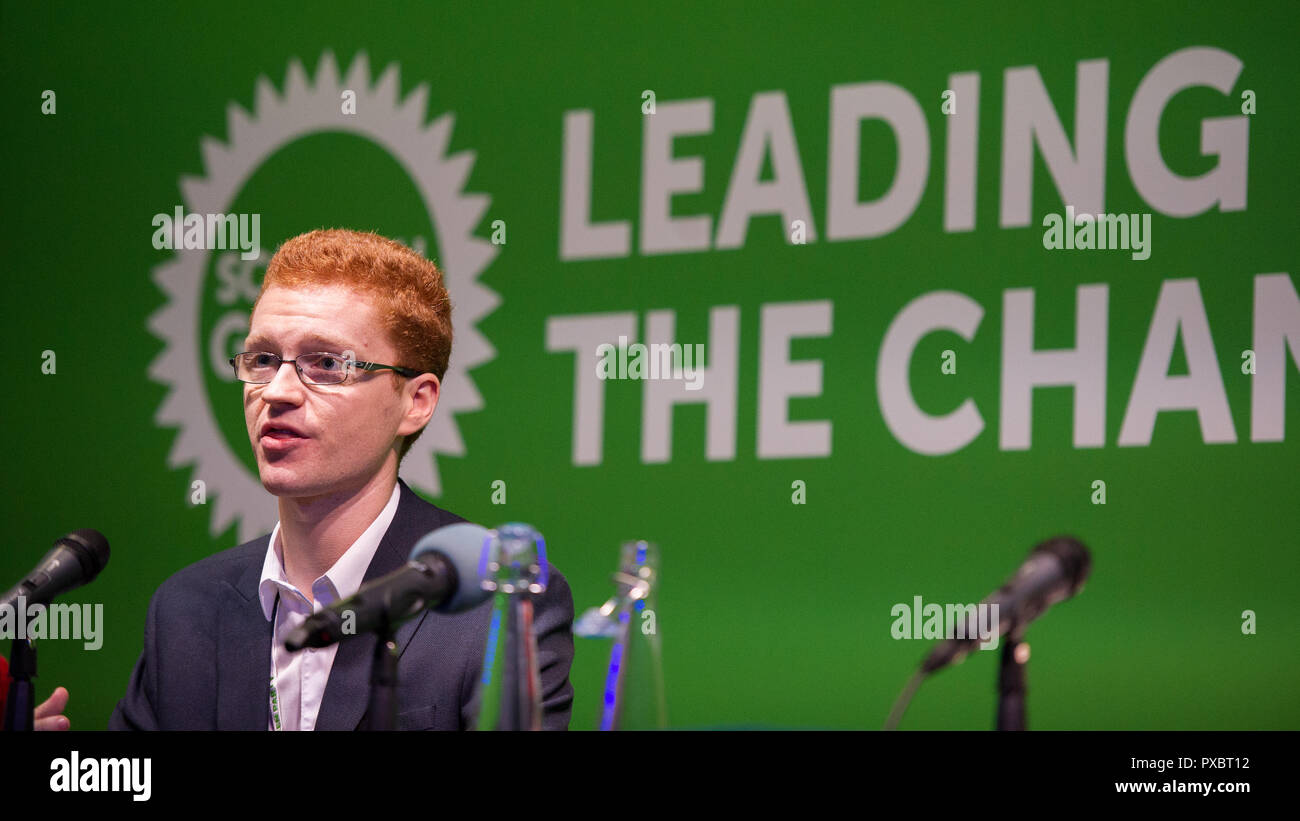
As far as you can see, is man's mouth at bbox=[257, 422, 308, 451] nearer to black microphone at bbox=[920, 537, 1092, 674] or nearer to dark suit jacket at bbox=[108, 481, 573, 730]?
dark suit jacket at bbox=[108, 481, 573, 730]

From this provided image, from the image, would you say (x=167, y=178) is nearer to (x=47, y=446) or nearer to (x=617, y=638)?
(x=47, y=446)

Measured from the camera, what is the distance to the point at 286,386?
265 centimetres

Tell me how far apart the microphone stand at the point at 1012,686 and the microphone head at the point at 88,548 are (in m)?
1.38

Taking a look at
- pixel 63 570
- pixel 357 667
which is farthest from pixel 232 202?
pixel 63 570

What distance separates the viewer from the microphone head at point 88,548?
2.33 meters

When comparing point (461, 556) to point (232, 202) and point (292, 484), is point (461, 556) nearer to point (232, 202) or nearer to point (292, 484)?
point (292, 484)

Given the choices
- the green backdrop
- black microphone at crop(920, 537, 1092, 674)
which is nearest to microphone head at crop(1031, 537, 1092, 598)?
black microphone at crop(920, 537, 1092, 674)

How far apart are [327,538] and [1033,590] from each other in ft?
4.68

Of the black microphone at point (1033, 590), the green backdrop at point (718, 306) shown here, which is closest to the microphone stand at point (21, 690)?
the black microphone at point (1033, 590)

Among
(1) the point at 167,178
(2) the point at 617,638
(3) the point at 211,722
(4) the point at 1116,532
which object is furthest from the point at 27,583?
(1) the point at 167,178

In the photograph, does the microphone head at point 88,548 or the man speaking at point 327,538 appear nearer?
the microphone head at point 88,548

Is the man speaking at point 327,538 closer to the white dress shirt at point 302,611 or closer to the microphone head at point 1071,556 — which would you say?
the white dress shirt at point 302,611

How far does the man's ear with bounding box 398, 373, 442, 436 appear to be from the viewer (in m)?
2.84

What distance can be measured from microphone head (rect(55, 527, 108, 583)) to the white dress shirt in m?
0.41
